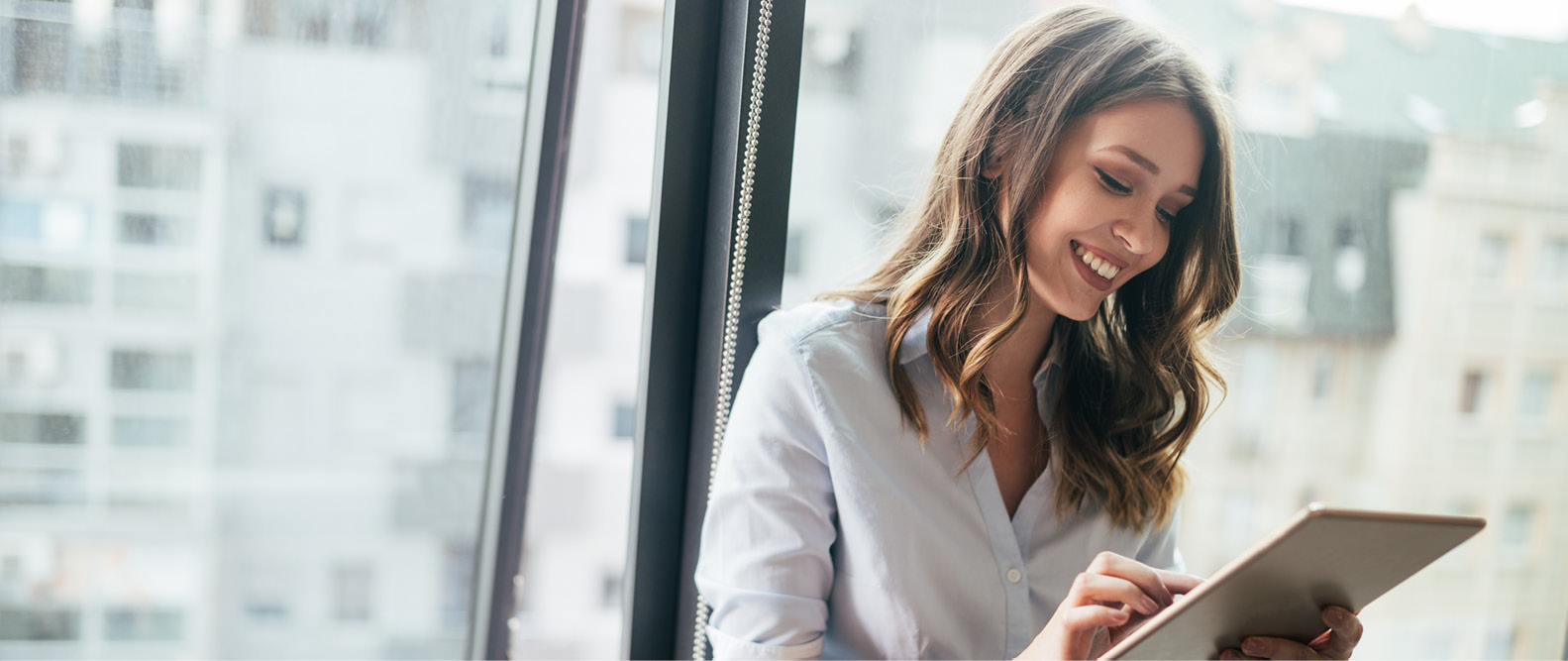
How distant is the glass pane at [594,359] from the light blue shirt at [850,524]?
31 centimetres

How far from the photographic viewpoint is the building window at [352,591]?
1204mm

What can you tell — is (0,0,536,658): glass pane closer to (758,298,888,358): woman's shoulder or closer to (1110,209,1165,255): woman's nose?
(758,298,888,358): woman's shoulder

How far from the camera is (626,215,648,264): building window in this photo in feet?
4.37

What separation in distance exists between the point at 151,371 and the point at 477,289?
349 mm

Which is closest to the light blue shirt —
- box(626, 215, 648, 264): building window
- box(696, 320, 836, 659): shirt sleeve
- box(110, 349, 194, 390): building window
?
box(696, 320, 836, 659): shirt sleeve

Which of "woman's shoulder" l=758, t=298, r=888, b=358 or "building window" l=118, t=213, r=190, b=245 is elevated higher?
"building window" l=118, t=213, r=190, b=245

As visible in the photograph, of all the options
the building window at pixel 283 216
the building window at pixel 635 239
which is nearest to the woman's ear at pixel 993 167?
the building window at pixel 635 239

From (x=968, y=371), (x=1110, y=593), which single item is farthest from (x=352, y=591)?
(x=1110, y=593)

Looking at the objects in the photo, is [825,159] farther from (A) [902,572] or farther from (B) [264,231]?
(B) [264,231]

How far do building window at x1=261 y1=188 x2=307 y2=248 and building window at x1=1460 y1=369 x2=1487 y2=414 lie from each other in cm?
152

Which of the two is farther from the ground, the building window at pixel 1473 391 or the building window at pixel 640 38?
the building window at pixel 640 38

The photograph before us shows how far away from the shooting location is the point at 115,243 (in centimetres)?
100

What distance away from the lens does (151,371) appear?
104 cm

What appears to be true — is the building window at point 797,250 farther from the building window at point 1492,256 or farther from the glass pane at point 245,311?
the building window at point 1492,256
